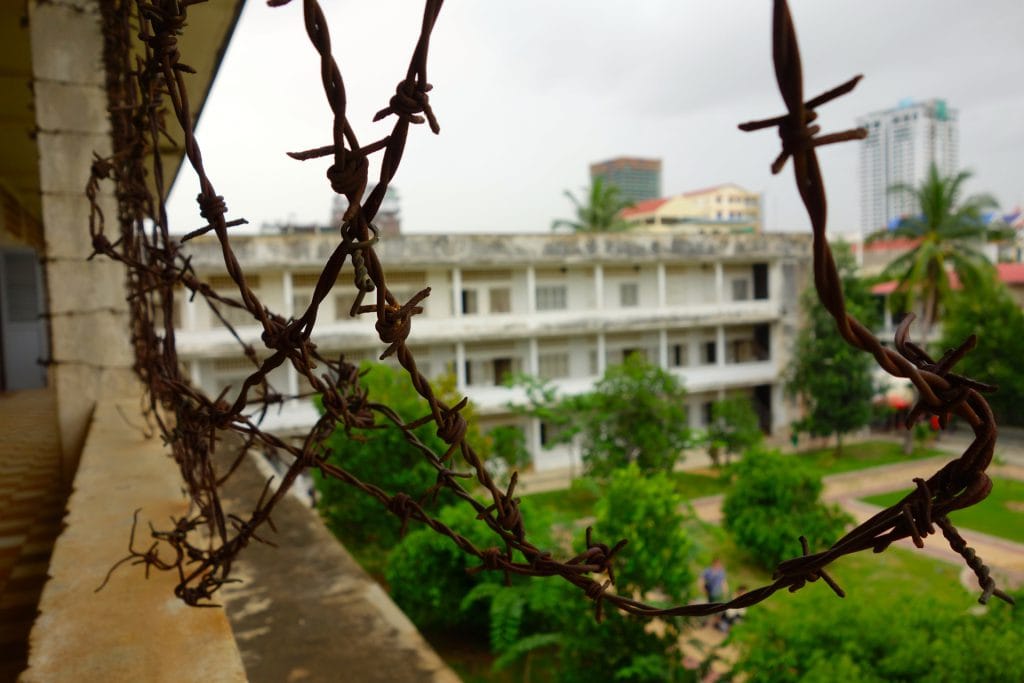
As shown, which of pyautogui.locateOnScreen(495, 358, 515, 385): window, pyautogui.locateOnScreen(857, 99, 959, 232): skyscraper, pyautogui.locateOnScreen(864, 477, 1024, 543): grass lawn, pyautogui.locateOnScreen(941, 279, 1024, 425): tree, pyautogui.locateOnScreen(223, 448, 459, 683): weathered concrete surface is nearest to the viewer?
pyautogui.locateOnScreen(223, 448, 459, 683): weathered concrete surface

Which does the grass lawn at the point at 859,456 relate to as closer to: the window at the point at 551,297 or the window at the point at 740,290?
the window at the point at 740,290

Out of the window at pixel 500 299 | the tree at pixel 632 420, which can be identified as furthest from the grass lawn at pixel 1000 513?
the window at pixel 500 299

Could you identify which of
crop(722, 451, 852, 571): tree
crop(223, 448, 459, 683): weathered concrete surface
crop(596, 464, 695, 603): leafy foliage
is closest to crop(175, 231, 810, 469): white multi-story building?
crop(722, 451, 852, 571): tree

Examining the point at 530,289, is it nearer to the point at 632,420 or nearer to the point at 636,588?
the point at 632,420

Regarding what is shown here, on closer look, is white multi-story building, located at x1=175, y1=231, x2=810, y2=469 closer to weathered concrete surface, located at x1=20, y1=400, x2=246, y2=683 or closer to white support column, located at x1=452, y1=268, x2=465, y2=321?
white support column, located at x1=452, y1=268, x2=465, y2=321

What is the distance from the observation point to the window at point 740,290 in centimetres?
1798

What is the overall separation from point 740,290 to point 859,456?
437 centimetres

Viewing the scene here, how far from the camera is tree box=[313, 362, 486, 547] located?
7.69m

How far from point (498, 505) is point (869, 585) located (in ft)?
30.8

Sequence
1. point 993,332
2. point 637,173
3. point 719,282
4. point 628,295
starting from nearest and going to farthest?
point 993,332, point 719,282, point 628,295, point 637,173

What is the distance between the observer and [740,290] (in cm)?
1805

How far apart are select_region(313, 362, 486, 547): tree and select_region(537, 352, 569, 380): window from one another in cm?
796

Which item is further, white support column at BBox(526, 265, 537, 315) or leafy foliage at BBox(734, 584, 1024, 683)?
white support column at BBox(526, 265, 537, 315)

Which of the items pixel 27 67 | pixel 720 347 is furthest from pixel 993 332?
pixel 27 67
